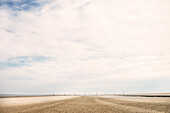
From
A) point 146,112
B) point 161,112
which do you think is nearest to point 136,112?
point 146,112

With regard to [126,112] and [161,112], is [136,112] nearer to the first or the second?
[126,112]

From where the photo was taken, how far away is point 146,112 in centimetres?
1683

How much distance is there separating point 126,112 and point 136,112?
1.15 meters

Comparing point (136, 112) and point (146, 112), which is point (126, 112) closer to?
point (136, 112)

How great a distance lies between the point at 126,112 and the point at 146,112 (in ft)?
7.43

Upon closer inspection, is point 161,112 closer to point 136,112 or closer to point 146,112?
point 146,112

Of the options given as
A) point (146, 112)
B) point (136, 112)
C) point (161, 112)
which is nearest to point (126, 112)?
point (136, 112)

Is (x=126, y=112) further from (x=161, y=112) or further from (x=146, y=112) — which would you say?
(x=161, y=112)

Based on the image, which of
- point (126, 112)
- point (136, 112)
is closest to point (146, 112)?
point (136, 112)

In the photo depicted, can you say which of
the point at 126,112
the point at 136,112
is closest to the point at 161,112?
the point at 136,112

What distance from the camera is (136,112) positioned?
16984 millimetres

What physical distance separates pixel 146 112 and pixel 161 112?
1.66m

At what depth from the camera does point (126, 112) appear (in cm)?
1708

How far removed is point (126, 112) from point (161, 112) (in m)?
3.92
